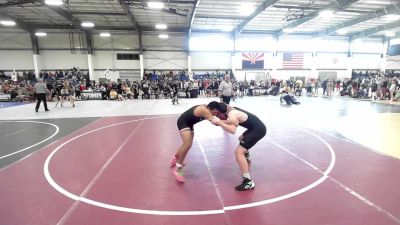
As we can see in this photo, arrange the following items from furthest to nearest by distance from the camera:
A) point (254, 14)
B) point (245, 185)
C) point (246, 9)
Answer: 1. point (254, 14)
2. point (246, 9)
3. point (245, 185)

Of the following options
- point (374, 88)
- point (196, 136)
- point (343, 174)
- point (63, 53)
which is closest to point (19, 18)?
point (63, 53)

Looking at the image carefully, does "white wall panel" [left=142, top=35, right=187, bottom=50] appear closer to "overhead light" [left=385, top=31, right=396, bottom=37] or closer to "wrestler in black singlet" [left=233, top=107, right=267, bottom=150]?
"overhead light" [left=385, top=31, right=396, bottom=37]

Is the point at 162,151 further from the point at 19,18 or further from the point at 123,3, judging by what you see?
the point at 19,18

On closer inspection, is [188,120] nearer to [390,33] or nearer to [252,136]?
[252,136]

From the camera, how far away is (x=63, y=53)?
25.7 meters

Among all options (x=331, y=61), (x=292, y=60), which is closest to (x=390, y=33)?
(x=331, y=61)

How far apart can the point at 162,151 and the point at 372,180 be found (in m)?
4.04

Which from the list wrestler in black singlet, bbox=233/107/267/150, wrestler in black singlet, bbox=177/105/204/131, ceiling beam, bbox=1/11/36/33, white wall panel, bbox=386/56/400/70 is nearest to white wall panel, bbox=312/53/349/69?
white wall panel, bbox=386/56/400/70

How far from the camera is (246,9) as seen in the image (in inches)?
790

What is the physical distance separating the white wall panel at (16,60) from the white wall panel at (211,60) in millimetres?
16196

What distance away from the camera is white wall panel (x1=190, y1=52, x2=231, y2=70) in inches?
1088

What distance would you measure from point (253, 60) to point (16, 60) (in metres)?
24.3

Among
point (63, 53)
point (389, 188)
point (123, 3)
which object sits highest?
point (123, 3)

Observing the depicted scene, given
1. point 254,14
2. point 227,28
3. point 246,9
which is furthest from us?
point 227,28
